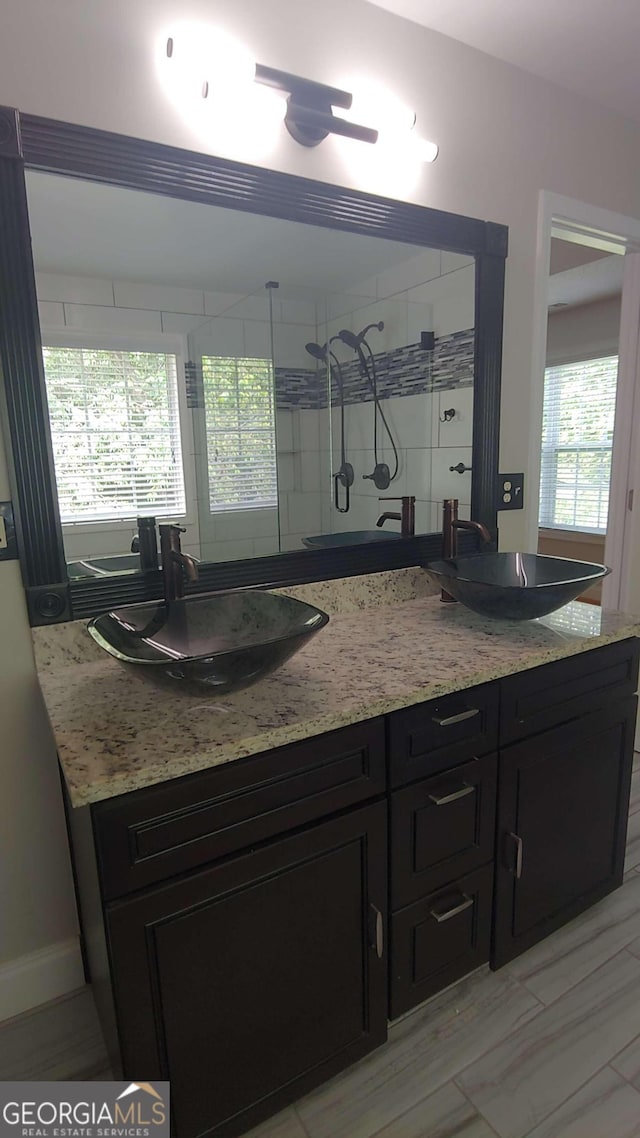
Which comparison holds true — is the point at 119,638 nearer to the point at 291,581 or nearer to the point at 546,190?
the point at 291,581

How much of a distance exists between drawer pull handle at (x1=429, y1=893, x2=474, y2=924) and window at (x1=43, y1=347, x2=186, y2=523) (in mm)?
1161

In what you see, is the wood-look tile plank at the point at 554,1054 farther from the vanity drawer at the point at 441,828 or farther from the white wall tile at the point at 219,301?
the white wall tile at the point at 219,301

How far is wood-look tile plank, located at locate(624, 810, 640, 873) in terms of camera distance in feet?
6.50

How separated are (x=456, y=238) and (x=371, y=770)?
158 centimetres

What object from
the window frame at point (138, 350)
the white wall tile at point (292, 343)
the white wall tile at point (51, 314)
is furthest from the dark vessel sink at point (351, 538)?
the white wall tile at point (51, 314)

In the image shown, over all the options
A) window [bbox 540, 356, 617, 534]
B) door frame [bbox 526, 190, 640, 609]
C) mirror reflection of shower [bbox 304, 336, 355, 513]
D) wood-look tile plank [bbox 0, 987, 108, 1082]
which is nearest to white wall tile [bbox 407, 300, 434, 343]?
mirror reflection of shower [bbox 304, 336, 355, 513]

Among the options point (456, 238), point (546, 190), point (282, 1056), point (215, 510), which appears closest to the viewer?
point (282, 1056)

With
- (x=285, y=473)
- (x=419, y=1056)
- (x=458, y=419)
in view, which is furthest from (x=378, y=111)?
(x=419, y=1056)

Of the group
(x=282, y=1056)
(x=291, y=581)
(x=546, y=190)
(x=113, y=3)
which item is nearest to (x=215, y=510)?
(x=291, y=581)

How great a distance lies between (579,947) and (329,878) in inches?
38.8

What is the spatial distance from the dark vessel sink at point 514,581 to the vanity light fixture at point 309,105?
115cm

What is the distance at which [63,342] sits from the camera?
4.33 feet

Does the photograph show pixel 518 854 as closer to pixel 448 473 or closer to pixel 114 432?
pixel 448 473

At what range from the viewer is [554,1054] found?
1358 millimetres
